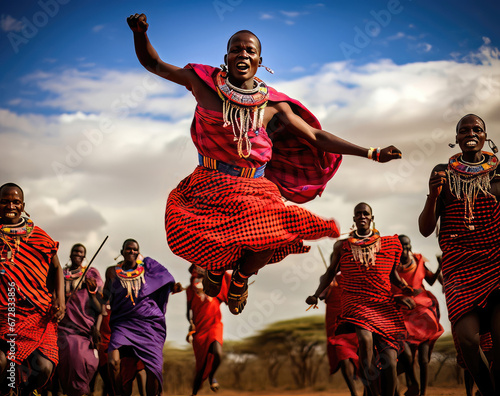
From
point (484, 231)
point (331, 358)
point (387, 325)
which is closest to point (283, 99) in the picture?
point (484, 231)

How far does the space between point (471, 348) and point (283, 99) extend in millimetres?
2531

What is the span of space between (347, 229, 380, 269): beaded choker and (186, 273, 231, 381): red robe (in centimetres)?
352

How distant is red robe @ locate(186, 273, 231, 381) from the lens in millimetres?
12289

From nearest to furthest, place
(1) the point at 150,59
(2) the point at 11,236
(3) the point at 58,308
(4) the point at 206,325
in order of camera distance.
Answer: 1. (1) the point at 150,59
2. (2) the point at 11,236
3. (3) the point at 58,308
4. (4) the point at 206,325

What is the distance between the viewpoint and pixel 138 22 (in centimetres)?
514

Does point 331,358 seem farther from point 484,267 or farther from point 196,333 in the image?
point 484,267

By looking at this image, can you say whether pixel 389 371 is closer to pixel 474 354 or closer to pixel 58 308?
pixel 474 354

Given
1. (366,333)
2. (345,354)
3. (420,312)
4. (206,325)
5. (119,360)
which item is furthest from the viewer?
(206,325)

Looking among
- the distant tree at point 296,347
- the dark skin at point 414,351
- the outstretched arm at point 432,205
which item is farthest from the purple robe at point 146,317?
the distant tree at point 296,347

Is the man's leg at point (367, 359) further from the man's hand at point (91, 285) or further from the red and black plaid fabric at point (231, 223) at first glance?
the man's hand at point (91, 285)

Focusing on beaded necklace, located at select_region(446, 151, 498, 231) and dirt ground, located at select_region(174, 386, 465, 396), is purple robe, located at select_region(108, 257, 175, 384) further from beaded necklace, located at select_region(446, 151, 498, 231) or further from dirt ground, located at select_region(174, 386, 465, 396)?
dirt ground, located at select_region(174, 386, 465, 396)

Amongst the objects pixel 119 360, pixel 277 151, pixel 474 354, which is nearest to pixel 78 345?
pixel 119 360

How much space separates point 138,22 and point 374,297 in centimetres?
543

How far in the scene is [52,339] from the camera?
766 centimetres
